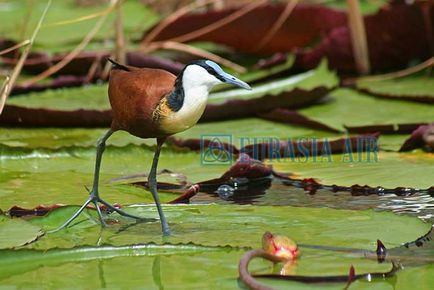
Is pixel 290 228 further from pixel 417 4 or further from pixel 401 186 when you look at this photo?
pixel 417 4

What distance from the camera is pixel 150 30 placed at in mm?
3852

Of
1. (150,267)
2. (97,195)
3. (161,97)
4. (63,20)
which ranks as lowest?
(150,267)

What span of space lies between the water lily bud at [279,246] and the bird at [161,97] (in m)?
0.23

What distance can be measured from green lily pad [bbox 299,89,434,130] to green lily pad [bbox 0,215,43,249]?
118cm

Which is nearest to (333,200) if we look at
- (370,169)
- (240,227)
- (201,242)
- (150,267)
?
(370,169)

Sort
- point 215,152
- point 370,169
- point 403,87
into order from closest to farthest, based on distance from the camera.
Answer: point 370,169
point 215,152
point 403,87

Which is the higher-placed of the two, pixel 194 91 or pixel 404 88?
pixel 404 88

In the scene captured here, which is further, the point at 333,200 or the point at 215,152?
the point at 215,152

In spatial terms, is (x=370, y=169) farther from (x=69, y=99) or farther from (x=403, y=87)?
(x=69, y=99)

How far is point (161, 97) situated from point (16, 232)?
33cm

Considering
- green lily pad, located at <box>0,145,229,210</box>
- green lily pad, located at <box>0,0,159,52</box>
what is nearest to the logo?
green lily pad, located at <box>0,145,229,210</box>

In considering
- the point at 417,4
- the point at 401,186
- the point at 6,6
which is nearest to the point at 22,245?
the point at 401,186

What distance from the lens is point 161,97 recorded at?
1.69 metres

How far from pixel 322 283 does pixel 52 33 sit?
2952 mm
